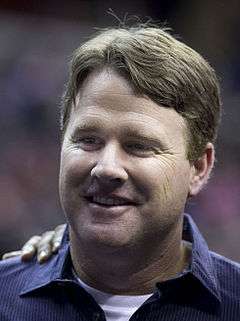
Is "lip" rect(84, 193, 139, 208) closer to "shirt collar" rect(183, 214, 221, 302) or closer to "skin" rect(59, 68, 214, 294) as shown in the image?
"skin" rect(59, 68, 214, 294)

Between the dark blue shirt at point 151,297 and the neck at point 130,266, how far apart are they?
0.17 ft

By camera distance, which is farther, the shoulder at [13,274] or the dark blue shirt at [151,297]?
the shoulder at [13,274]

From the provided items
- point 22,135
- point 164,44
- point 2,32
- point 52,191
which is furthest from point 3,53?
point 164,44

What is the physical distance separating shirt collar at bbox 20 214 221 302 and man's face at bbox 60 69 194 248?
5.6 inches

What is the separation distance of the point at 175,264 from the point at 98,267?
8.5 inches

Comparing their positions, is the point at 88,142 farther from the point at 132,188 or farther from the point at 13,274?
the point at 13,274

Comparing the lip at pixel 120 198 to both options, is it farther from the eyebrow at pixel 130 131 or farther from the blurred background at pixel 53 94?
the blurred background at pixel 53 94

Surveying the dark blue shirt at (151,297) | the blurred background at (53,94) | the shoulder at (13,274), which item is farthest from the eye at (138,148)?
the blurred background at (53,94)

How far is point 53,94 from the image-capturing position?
15.5 feet

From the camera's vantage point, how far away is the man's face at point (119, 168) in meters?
1.81

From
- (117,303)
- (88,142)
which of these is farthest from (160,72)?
(117,303)

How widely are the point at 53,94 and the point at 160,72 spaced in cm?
290

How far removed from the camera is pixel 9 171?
4.63m

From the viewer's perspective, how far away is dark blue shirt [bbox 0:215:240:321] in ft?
6.12
